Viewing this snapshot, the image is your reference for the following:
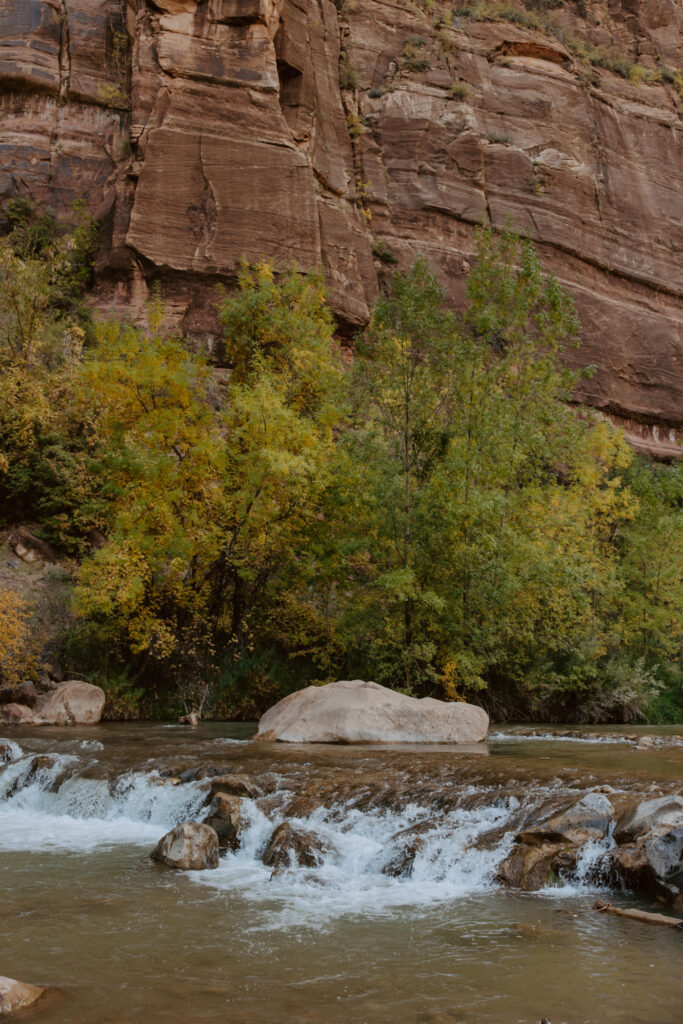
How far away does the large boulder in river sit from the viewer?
579 inches

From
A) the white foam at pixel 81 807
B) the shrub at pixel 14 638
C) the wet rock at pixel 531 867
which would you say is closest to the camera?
the wet rock at pixel 531 867

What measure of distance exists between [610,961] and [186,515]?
1460 cm

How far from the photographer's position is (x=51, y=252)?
34.4 meters

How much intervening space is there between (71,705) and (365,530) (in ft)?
25.9

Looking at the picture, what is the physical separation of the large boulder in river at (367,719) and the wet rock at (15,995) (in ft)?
31.9

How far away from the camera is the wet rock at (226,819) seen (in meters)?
9.35

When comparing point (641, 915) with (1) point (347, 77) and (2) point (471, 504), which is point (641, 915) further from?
(1) point (347, 77)

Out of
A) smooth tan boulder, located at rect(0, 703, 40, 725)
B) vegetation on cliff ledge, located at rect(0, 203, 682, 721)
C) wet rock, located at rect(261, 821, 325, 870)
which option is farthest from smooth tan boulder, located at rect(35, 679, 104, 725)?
wet rock, located at rect(261, 821, 325, 870)

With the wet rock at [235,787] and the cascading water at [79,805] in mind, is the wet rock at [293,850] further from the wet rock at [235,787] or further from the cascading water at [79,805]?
the cascading water at [79,805]

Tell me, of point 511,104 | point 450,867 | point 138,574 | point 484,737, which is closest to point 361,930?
point 450,867

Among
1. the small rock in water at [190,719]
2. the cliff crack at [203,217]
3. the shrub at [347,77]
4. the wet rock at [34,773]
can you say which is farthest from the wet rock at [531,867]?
the shrub at [347,77]

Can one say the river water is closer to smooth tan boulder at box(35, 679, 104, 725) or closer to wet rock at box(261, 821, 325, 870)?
wet rock at box(261, 821, 325, 870)

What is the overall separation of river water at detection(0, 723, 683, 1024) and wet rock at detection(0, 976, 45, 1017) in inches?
3.7

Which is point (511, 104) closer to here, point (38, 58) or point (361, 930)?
point (38, 58)
